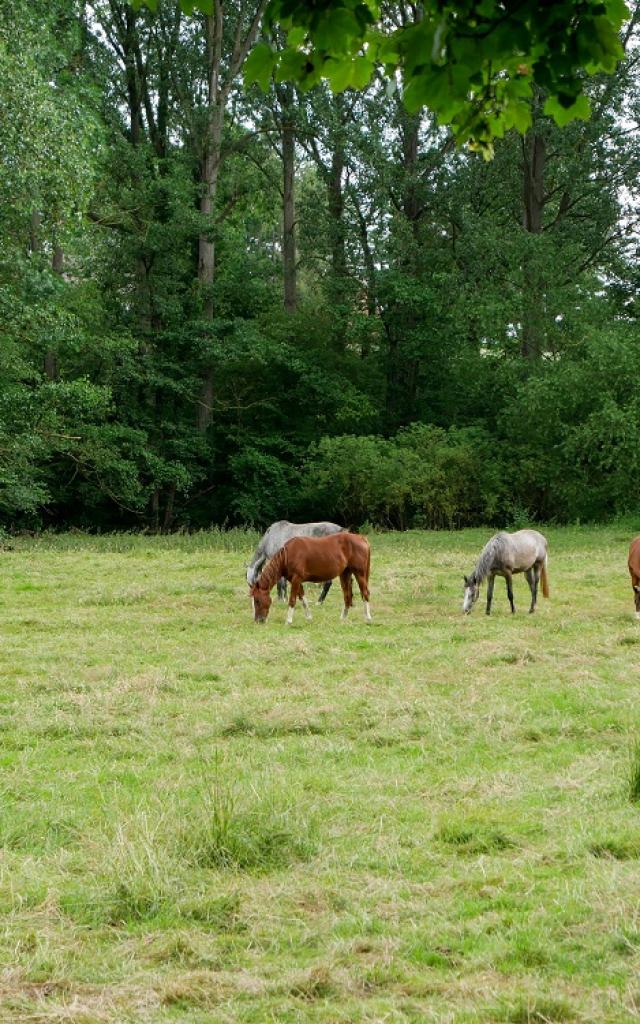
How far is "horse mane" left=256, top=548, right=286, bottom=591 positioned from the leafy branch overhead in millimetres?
10571

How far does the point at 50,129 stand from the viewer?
2208 cm

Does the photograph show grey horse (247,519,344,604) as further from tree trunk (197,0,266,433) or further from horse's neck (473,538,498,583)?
tree trunk (197,0,266,433)

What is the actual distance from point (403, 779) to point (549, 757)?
3.84 ft

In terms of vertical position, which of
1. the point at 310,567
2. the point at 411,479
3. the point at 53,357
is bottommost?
the point at 310,567

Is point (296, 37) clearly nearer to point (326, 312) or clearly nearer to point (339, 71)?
point (339, 71)

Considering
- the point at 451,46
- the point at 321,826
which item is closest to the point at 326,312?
the point at 321,826

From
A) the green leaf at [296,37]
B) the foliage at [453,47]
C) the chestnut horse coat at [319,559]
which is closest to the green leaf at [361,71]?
the foliage at [453,47]

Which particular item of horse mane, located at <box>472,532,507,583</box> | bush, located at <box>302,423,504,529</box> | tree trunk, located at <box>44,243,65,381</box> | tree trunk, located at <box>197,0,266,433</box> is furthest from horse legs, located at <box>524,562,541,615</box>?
tree trunk, located at <box>197,0,266,433</box>

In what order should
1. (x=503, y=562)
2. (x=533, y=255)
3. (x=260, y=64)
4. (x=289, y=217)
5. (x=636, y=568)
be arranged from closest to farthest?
(x=260, y=64) < (x=636, y=568) < (x=503, y=562) < (x=533, y=255) < (x=289, y=217)

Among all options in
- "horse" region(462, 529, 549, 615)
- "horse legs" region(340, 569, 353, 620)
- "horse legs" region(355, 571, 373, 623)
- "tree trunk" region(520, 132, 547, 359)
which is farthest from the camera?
"tree trunk" region(520, 132, 547, 359)

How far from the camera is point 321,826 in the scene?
20.3 ft

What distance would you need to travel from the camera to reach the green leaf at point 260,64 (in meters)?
3.86

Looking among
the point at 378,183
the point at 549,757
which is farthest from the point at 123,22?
the point at 549,757

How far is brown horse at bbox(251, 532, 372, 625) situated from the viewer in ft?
47.1
